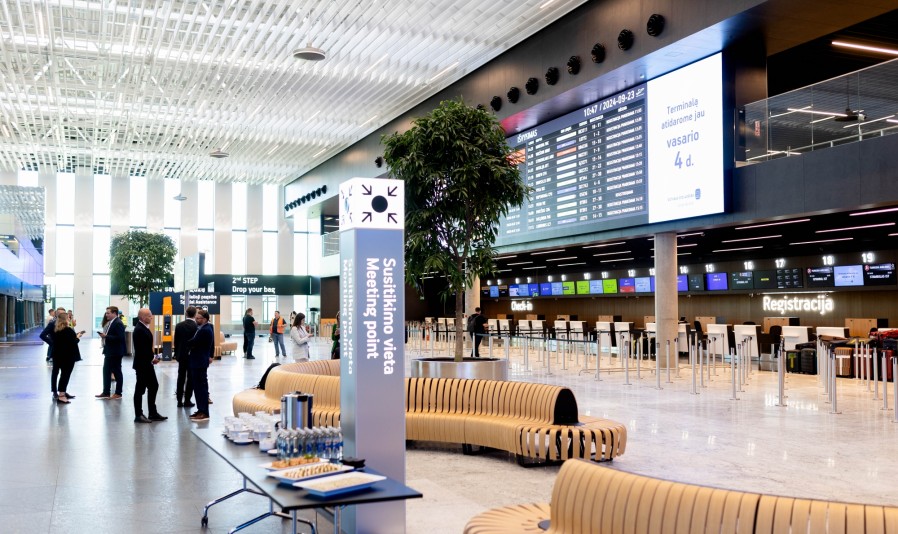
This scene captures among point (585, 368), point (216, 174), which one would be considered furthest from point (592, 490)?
point (216, 174)

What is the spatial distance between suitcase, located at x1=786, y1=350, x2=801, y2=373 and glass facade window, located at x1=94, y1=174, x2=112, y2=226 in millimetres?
36402

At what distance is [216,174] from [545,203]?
24.0 meters

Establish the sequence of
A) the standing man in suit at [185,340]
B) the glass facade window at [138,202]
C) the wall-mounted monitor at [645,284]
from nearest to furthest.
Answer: the standing man in suit at [185,340] → the wall-mounted monitor at [645,284] → the glass facade window at [138,202]

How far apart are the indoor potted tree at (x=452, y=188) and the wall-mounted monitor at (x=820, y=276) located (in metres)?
11.6

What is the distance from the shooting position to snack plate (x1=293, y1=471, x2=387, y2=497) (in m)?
3.75

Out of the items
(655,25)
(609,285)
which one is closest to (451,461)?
(655,25)

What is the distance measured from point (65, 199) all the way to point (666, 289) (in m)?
35.6

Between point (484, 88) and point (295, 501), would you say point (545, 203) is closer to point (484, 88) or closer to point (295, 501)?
point (484, 88)

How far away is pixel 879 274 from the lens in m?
17.2

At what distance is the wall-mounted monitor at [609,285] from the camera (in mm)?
26178

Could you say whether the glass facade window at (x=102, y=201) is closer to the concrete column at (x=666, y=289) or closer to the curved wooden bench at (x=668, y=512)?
the concrete column at (x=666, y=289)

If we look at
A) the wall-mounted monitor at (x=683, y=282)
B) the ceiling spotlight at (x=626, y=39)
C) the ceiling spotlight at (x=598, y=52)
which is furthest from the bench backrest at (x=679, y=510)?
the wall-mounted monitor at (x=683, y=282)

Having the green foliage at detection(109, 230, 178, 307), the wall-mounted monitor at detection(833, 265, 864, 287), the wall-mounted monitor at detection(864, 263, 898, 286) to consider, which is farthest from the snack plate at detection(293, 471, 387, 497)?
the green foliage at detection(109, 230, 178, 307)

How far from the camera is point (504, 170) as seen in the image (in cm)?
989
